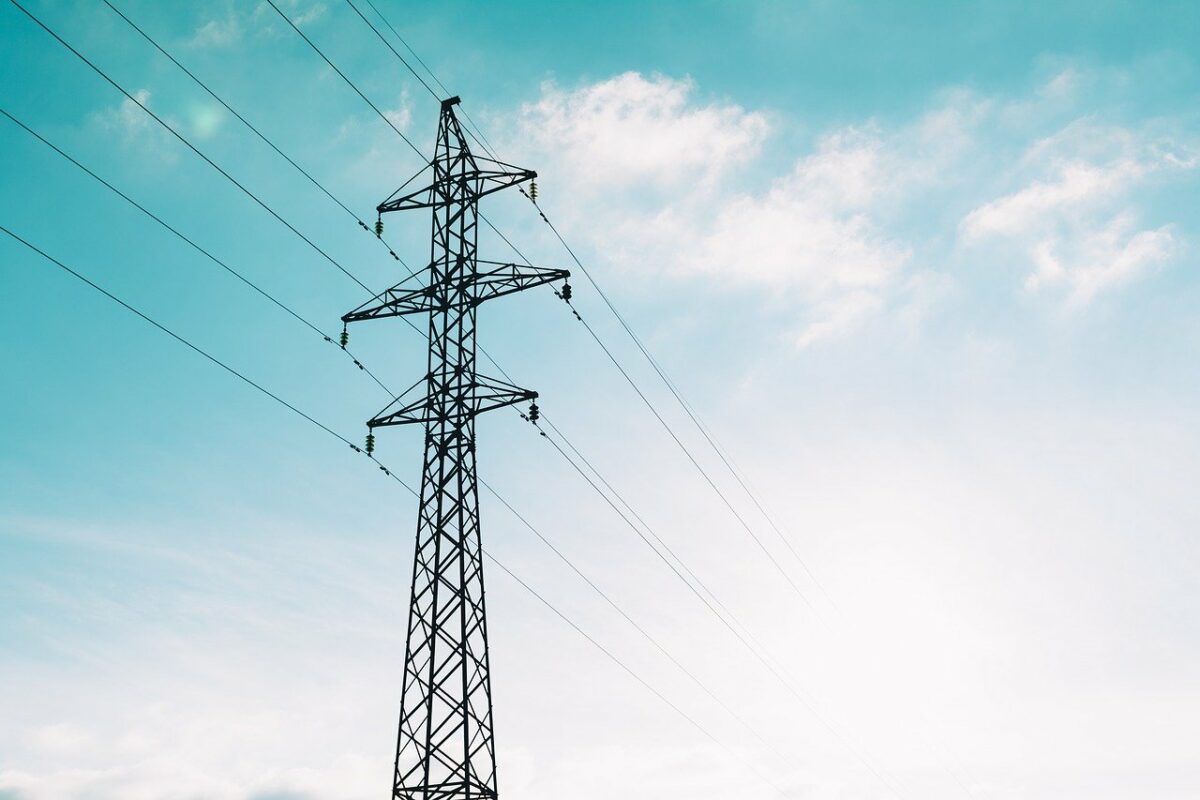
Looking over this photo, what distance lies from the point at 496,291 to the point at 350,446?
5.62 meters

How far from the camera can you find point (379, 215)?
1074 inches

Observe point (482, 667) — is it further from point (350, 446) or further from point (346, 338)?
point (346, 338)

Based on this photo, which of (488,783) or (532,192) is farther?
(532,192)

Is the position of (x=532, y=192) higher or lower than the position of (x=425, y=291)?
higher

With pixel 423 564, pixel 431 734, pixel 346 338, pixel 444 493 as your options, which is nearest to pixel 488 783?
pixel 431 734

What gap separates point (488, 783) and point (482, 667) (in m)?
2.58

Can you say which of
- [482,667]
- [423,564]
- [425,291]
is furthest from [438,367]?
[482,667]

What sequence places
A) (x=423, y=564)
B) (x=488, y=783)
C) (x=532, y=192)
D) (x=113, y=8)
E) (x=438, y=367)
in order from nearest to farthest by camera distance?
(x=113, y=8) → (x=488, y=783) → (x=423, y=564) → (x=438, y=367) → (x=532, y=192)

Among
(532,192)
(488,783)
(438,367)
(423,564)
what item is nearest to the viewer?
(488,783)

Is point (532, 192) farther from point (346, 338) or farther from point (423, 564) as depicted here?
point (423, 564)

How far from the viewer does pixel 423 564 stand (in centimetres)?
2316

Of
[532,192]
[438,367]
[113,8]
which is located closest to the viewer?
[113,8]

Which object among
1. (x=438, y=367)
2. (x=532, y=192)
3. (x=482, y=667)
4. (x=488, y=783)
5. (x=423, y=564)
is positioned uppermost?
(x=532, y=192)

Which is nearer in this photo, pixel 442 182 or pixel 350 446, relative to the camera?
pixel 350 446
